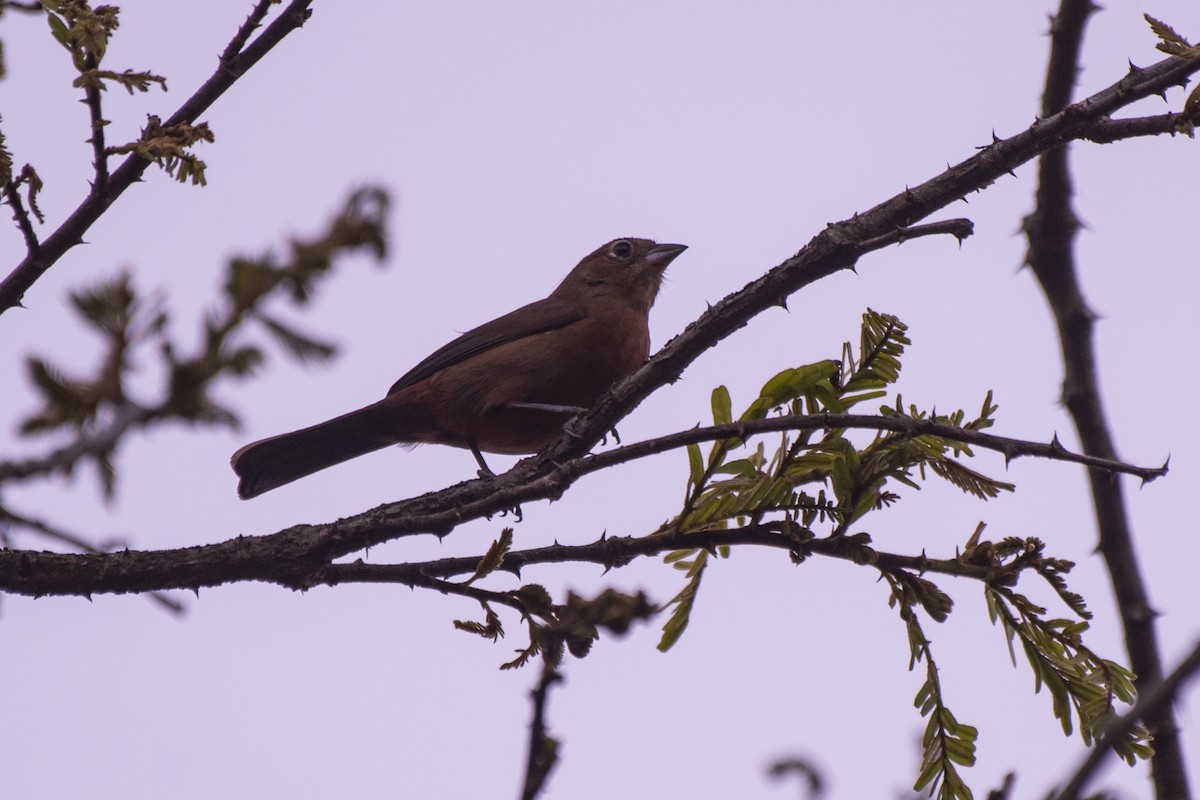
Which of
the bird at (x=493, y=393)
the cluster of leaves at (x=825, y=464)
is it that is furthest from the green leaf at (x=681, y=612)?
the bird at (x=493, y=393)

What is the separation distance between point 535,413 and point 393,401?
2.84 feet

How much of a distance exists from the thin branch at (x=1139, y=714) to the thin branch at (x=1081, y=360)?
1086 millimetres

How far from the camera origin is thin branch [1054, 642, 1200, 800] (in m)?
1.44

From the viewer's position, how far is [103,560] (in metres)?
3.52

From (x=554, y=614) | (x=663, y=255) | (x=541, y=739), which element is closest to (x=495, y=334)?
(x=663, y=255)

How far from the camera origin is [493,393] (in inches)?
254

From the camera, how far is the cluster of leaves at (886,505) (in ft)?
10.6

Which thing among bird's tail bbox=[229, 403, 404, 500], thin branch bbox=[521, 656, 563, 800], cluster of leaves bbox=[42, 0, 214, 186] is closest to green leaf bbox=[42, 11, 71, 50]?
cluster of leaves bbox=[42, 0, 214, 186]

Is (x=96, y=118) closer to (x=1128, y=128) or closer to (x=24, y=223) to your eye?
(x=24, y=223)

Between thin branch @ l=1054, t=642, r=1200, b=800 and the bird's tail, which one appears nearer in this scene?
thin branch @ l=1054, t=642, r=1200, b=800

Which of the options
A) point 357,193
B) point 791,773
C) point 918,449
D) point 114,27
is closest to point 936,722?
point 918,449

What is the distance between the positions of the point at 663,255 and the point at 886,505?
190 inches

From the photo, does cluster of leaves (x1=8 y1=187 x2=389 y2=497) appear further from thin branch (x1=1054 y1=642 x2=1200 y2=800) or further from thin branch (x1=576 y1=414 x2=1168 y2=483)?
thin branch (x1=576 y1=414 x2=1168 y2=483)

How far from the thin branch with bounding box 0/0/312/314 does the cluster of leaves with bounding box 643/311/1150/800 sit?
1463 millimetres
